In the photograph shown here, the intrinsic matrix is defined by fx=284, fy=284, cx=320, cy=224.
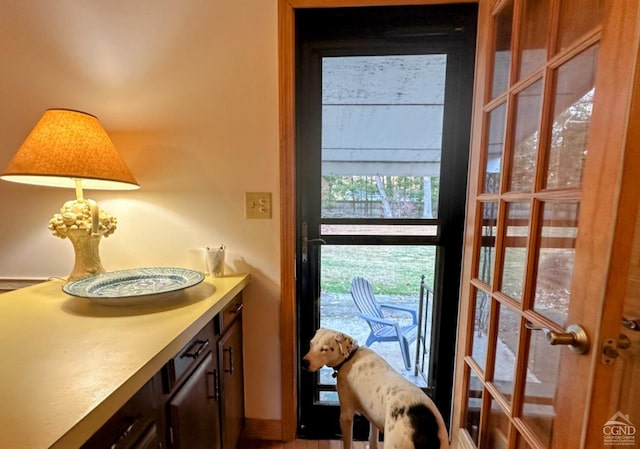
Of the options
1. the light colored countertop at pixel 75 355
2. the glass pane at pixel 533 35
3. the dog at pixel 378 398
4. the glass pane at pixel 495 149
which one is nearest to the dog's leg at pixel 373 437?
the dog at pixel 378 398

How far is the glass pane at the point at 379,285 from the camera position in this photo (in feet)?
4.97

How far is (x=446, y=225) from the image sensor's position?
1.42m

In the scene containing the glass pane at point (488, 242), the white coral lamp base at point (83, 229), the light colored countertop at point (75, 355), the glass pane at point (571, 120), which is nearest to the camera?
the light colored countertop at point (75, 355)

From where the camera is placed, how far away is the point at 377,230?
1.46m

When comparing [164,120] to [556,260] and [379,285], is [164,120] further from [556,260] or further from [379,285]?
[556,260]

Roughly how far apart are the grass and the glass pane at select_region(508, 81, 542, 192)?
2.10 feet

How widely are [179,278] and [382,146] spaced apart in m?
1.13

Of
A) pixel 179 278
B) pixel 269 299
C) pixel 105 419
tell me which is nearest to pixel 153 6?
pixel 179 278

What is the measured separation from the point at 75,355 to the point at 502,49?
1.55m

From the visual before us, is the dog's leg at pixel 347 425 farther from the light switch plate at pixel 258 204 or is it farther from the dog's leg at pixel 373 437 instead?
the light switch plate at pixel 258 204

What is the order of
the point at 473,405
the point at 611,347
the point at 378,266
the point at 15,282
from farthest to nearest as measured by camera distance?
1. the point at 378,266
2. the point at 15,282
3. the point at 473,405
4. the point at 611,347

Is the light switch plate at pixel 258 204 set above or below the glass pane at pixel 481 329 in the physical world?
above

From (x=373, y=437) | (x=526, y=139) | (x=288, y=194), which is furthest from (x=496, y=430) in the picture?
(x=288, y=194)

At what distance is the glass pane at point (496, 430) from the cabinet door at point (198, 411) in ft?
3.22
